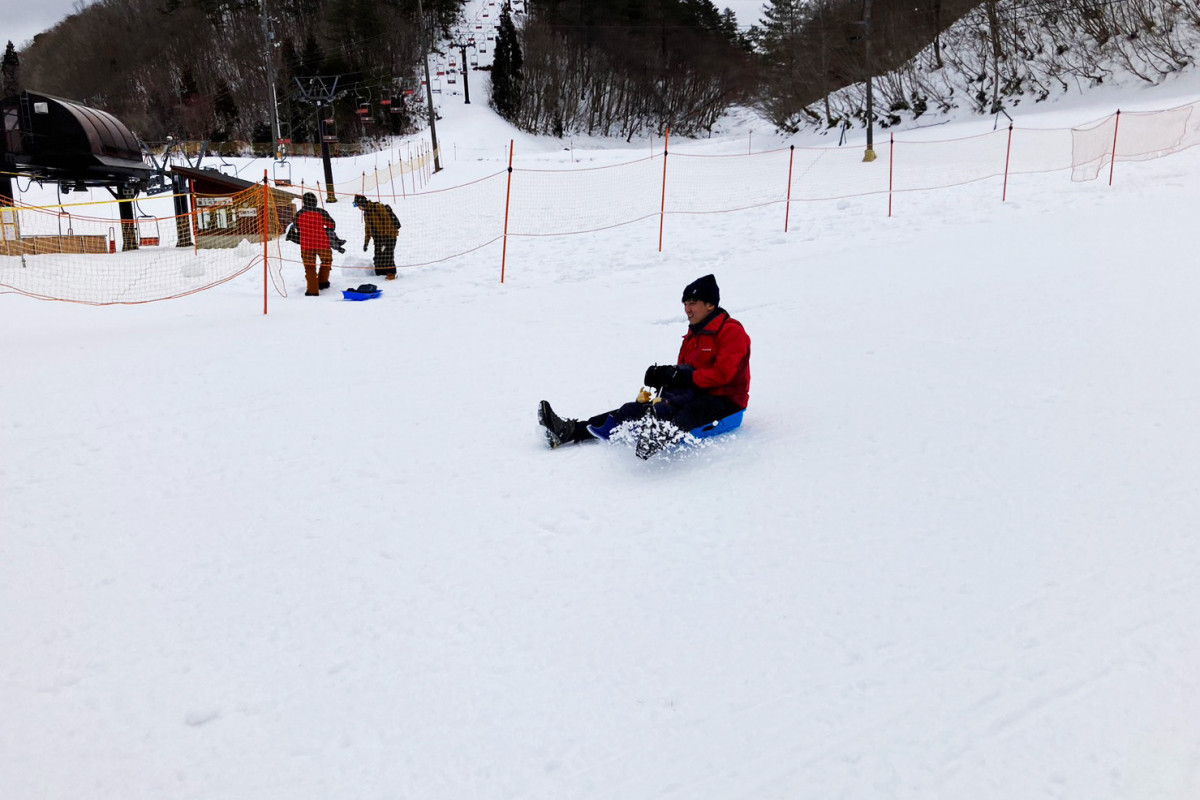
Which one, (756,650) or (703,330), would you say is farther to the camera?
(703,330)

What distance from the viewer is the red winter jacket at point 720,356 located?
17.8 feet

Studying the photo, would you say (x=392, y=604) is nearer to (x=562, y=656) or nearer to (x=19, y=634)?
(x=562, y=656)

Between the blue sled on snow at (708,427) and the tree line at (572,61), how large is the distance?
33.9 m

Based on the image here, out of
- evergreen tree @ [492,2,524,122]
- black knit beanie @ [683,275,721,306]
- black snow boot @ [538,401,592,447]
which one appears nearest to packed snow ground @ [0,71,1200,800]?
black snow boot @ [538,401,592,447]

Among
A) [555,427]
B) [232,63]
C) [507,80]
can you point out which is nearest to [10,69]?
[232,63]

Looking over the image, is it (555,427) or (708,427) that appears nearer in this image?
(708,427)

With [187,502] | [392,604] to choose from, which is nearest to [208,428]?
[187,502]

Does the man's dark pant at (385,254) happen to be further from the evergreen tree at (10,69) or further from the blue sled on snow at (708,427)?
the evergreen tree at (10,69)

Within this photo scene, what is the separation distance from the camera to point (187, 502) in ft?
16.3

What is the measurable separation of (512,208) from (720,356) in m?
17.8

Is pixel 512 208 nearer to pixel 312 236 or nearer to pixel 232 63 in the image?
pixel 312 236

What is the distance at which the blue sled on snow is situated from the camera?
18.3 feet

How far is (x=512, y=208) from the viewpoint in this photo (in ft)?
73.0

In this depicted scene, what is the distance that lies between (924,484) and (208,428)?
5.09 m
